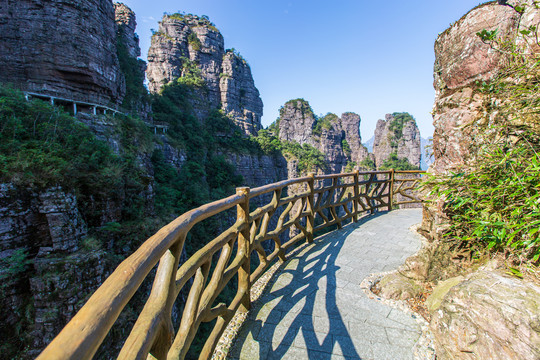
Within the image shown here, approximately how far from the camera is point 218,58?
34.8m

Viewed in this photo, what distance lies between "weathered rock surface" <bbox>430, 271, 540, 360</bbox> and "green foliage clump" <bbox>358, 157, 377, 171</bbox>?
180ft

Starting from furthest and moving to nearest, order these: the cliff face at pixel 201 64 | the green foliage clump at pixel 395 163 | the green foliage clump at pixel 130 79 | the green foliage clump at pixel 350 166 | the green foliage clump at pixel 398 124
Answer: the green foliage clump at pixel 398 124 → the green foliage clump at pixel 350 166 → the green foliage clump at pixel 395 163 → the cliff face at pixel 201 64 → the green foliage clump at pixel 130 79

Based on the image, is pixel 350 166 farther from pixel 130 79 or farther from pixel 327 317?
pixel 327 317

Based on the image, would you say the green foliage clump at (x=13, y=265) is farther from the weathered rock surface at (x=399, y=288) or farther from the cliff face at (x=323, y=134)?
the cliff face at (x=323, y=134)

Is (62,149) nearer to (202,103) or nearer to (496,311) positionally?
(496,311)

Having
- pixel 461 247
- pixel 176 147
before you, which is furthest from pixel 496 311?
pixel 176 147

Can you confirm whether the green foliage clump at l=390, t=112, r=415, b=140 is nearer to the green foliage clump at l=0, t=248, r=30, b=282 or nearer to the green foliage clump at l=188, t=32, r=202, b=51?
the green foliage clump at l=188, t=32, r=202, b=51

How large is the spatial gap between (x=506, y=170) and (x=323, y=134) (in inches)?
2030

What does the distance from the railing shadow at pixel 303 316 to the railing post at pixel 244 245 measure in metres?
0.15

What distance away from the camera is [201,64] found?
33031mm

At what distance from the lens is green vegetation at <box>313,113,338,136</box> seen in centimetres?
5150

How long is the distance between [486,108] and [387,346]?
2.07 metres

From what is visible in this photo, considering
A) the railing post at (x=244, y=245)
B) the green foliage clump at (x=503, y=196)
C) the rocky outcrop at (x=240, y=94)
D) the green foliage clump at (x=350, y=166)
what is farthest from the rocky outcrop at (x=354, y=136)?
the railing post at (x=244, y=245)

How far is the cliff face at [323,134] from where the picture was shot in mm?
50750
